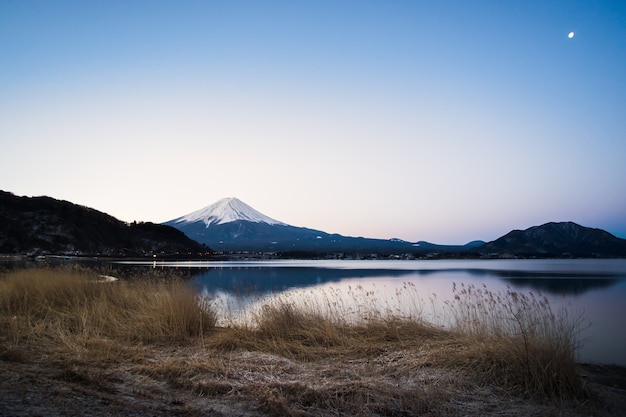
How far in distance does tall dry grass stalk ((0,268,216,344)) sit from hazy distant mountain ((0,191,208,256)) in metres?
88.0

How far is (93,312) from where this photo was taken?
9.95 metres

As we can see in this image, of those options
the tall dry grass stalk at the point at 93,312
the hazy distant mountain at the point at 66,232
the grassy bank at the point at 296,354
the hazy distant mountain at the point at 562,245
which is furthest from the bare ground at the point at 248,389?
the hazy distant mountain at the point at 562,245

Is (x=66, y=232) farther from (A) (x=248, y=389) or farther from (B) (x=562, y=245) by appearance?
(B) (x=562, y=245)

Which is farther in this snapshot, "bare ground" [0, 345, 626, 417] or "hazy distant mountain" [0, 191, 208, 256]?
"hazy distant mountain" [0, 191, 208, 256]

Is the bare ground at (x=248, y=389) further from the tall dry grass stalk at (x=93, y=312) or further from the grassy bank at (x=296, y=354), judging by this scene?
the tall dry grass stalk at (x=93, y=312)

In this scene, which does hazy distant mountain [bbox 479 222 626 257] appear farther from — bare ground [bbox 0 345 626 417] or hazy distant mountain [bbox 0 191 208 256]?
bare ground [bbox 0 345 626 417]

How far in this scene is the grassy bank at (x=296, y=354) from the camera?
5730 mm

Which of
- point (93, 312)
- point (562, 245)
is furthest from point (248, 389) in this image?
point (562, 245)

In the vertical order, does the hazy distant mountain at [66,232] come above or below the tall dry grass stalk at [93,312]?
above

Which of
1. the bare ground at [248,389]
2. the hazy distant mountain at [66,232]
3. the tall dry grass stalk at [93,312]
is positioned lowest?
the bare ground at [248,389]

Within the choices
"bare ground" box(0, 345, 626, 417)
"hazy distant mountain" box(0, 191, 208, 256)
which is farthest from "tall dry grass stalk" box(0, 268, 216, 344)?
"hazy distant mountain" box(0, 191, 208, 256)

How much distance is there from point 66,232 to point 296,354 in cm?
11393

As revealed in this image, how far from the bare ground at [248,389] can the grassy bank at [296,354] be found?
0.03 meters

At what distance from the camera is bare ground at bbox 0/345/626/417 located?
15.9 feet
